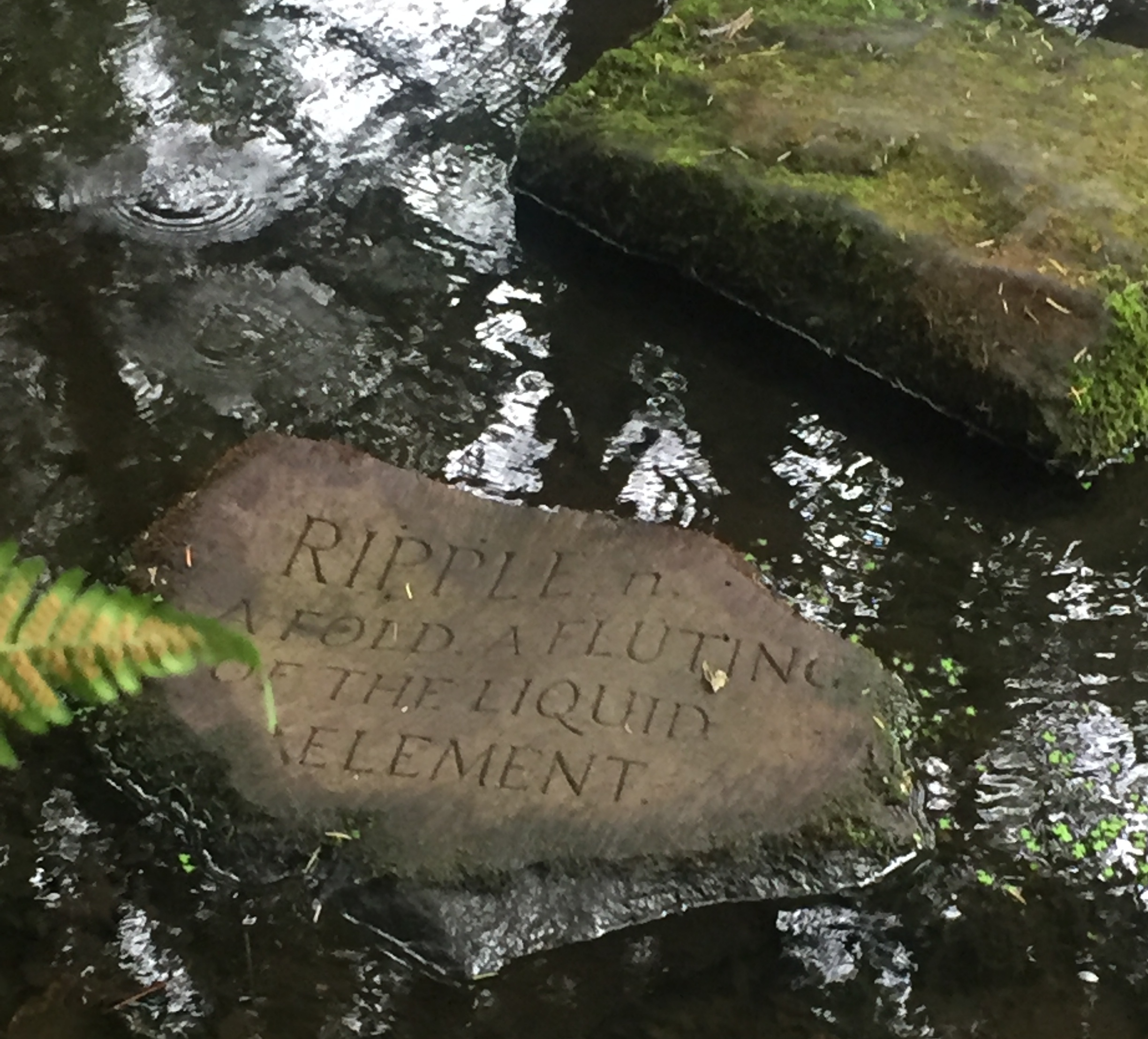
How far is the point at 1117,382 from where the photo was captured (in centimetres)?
275

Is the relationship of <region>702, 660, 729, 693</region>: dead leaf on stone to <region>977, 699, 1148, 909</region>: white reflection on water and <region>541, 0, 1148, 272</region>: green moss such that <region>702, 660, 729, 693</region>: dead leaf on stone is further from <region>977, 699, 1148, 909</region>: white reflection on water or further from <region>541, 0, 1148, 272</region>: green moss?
<region>541, 0, 1148, 272</region>: green moss

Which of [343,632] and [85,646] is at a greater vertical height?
[85,646]

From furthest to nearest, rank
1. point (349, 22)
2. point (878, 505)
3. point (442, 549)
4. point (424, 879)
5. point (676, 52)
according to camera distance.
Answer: point (349, 22) < point (676, 52) < point (878, 505) < point (442, 549) < point (424, 879)

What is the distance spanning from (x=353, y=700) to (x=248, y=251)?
153 cm

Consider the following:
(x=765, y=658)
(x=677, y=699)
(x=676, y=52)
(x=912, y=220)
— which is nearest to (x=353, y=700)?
(x=677, y=699)

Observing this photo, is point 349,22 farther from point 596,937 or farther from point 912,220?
point 596,937

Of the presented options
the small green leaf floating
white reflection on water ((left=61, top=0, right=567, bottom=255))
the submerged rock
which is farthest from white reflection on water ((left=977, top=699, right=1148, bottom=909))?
white reflection on water ((left=61, top=0, right=567, bottom=255))

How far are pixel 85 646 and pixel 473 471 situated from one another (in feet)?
5.09

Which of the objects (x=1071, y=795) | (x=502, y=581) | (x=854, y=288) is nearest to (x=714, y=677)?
(x=502, y=581)

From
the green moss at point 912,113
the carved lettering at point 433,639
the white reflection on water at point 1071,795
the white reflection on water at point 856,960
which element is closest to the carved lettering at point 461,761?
the carved lettering at point 433,639

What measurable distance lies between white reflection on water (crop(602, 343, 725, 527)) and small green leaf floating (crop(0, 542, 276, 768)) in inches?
59.6

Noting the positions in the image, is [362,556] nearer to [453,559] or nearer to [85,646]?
[453,559]

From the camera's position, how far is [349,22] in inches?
157

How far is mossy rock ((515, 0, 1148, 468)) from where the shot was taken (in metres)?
2.78
